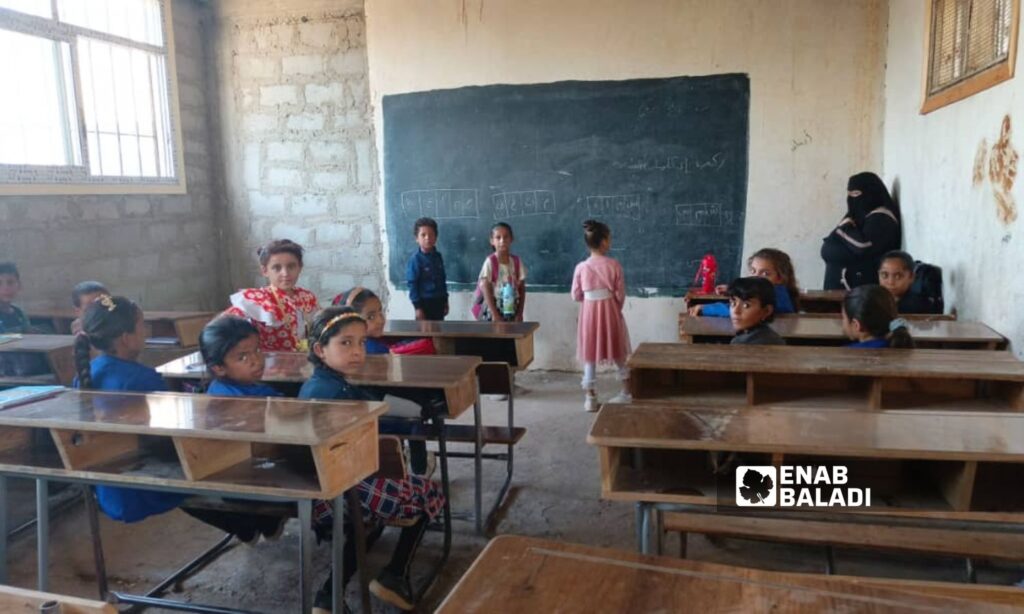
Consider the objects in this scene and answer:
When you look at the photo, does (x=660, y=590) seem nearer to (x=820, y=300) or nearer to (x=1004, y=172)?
(x=1004, y=172)

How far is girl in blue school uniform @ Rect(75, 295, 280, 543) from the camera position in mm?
2352

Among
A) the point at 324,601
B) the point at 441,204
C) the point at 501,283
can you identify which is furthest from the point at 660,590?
the point at 441,204

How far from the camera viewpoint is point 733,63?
514 cm

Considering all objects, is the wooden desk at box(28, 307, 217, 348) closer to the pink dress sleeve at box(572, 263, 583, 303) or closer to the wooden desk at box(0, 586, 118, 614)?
the pink dress sleeve at box(572, 263, 583, 303)

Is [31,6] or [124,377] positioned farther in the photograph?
[31,6]

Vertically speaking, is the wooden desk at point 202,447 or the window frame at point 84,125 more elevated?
the window frame at point 84,125

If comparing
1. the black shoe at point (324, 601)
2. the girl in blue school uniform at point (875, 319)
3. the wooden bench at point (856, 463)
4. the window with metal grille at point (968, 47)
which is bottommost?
the black shoe at point (324, 601)

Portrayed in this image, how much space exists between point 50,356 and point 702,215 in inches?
161

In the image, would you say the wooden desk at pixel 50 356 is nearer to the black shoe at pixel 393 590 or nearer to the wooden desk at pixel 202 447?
the wooden desk at pixel 202 447

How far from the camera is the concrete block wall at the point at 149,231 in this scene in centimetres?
450

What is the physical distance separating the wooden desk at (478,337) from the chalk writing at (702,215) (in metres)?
2.13

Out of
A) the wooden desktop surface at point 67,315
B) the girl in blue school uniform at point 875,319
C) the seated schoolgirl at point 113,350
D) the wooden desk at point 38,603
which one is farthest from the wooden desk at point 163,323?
the girl in blue school uniform at point 875,319

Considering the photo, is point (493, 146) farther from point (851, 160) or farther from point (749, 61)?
point (851, 160)

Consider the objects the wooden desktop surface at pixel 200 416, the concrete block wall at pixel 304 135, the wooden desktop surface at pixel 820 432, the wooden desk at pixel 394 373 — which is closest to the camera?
the wooden desktop surface at pixel 820 432
